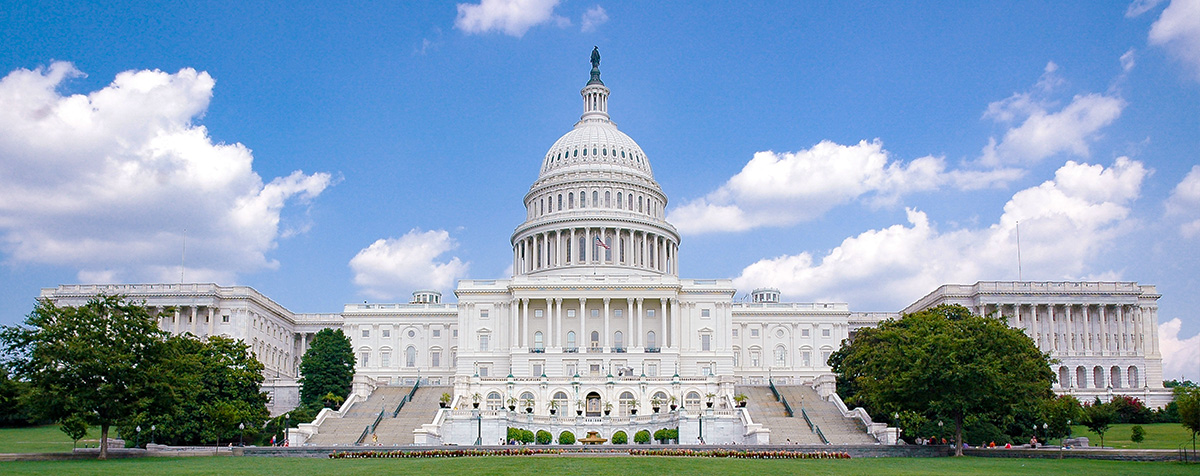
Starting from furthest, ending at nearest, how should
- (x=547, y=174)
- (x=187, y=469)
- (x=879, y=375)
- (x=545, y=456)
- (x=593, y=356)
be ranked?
(x=547, y=174)
(x=593, y=356)
(x=879, y=375)
(x=545, y=456)
(x=187, y=469)

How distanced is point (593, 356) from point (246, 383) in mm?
37837

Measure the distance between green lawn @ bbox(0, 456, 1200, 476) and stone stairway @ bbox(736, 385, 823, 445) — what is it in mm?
17555

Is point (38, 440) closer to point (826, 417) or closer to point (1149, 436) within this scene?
point (826, 417)

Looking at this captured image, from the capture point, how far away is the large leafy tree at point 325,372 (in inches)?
3263

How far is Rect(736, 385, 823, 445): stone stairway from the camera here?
6719cm

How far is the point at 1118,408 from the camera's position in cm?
8719

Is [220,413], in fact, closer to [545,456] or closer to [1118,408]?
[545,456]

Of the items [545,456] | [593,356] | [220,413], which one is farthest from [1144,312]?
[220,413]

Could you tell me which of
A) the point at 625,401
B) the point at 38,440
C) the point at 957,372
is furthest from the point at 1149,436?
the point at 38,440

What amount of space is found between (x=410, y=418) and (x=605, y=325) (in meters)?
29.3

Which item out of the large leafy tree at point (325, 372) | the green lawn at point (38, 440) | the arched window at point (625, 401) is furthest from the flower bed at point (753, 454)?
the large leafy tree at point (325, 372)

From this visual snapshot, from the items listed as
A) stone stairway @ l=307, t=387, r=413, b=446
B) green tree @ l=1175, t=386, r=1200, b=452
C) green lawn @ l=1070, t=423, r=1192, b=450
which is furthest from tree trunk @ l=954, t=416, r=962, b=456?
stone stairway @ l=307, t=387, r=413, b=446

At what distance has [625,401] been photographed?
83625mm

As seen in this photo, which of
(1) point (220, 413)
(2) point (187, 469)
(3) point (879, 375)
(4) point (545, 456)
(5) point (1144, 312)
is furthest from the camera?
(5) point (1144, 312)
